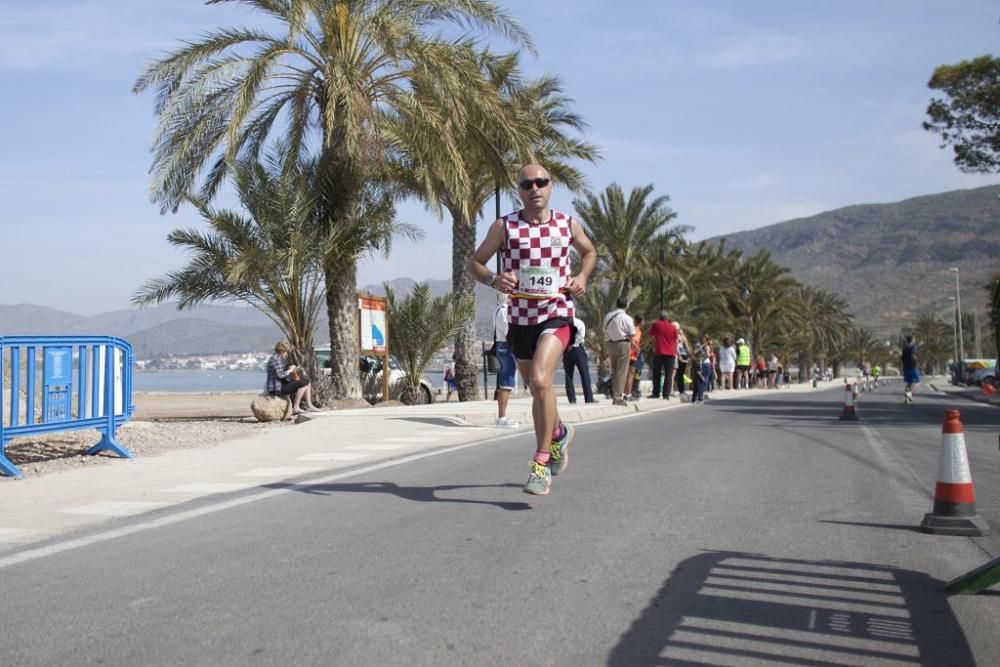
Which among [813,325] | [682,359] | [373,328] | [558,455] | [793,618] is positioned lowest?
[793,618]

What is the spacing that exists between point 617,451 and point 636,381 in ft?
43.6

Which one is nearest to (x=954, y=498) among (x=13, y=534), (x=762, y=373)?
(x=13, y=534)

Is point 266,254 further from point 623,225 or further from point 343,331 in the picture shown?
point 623,225

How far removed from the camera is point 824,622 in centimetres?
389

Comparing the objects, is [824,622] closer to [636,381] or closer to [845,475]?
[845,475]

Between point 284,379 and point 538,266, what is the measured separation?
10749 millimetres

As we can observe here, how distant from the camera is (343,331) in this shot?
796 inches

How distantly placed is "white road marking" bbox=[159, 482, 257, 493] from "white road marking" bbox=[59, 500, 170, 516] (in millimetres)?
569

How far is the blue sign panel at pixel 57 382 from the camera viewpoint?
9.57 meters

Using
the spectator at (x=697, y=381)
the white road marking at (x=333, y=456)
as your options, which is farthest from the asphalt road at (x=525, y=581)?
the spectator at (x=697, y=381)

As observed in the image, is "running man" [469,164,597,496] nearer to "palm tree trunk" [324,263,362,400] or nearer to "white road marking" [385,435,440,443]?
"white road marking" [385,435,440,443]

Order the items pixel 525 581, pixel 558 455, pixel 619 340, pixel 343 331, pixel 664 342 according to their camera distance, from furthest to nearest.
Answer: pixel 664 342 < pixel 343 331 < pixel 619 340 < pixel 558 455 < pixel 525 581

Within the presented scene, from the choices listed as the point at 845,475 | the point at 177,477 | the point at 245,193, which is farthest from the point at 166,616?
the point at 245,193

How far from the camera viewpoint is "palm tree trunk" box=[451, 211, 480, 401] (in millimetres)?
26641
